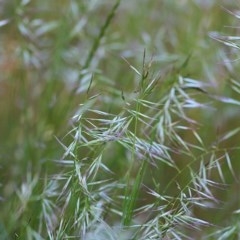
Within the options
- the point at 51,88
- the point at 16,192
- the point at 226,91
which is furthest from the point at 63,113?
the point at 226,91

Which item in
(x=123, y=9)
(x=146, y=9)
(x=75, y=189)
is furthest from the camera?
(x=123, y=9)

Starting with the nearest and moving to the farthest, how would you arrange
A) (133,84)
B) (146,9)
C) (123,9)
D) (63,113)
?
(63,113), (133,84), (146,9), (123,9)

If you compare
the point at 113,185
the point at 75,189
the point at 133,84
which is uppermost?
the point at 75,189

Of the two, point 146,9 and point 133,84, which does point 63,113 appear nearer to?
point 133,84

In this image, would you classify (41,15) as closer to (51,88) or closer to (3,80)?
(3,80)

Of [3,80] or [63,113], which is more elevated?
Result: [63,113]

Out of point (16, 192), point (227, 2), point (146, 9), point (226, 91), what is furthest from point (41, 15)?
point (16, 192)

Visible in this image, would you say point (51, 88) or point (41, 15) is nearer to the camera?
point (51, 88)
